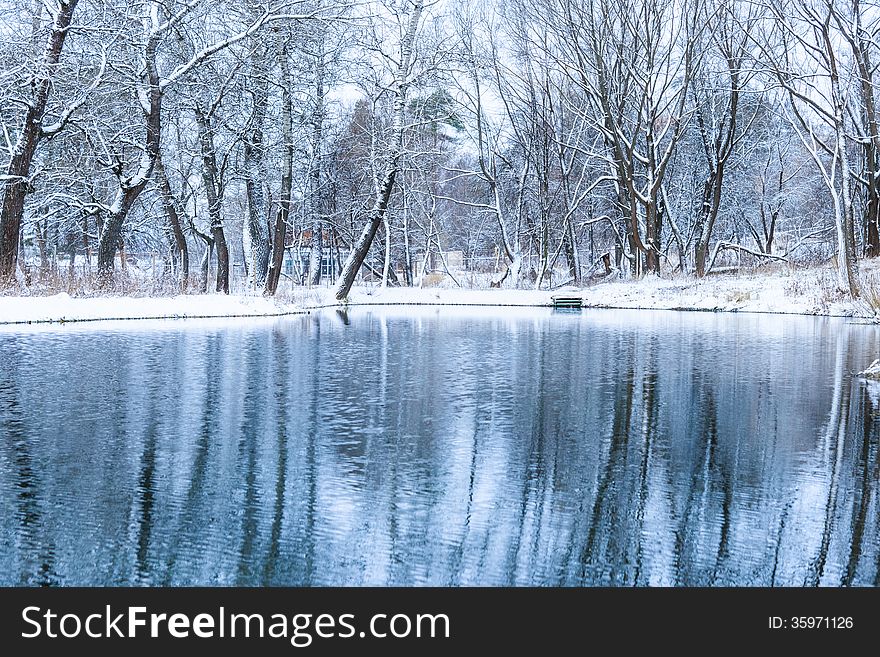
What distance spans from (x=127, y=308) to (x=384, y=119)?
2898 cm

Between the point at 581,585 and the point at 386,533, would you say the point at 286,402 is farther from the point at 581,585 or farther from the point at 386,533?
the point at 581,585

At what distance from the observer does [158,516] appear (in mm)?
5918

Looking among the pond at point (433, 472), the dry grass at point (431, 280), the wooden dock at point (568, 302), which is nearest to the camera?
the pond at point (433, 472)

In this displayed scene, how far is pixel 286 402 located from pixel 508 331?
1471 cm

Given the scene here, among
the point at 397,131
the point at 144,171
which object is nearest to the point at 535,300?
the point at 397,131

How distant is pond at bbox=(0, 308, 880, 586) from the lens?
5027 mm

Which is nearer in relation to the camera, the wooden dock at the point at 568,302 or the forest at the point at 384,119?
the forest at the point at 384,119

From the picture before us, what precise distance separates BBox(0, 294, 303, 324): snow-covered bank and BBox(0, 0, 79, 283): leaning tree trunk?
312 centimetres

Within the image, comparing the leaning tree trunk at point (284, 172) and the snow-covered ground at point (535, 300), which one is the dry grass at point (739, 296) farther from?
the leaning tree trunk at point (284, 172)

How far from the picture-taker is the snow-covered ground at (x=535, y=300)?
2516 centimetres

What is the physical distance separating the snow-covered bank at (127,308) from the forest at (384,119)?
74.8 inches

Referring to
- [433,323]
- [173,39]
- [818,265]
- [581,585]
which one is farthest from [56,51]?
Result: [818,265]

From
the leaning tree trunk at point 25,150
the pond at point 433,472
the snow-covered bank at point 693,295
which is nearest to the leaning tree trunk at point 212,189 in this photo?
the snow-covered bank at point 693,295
